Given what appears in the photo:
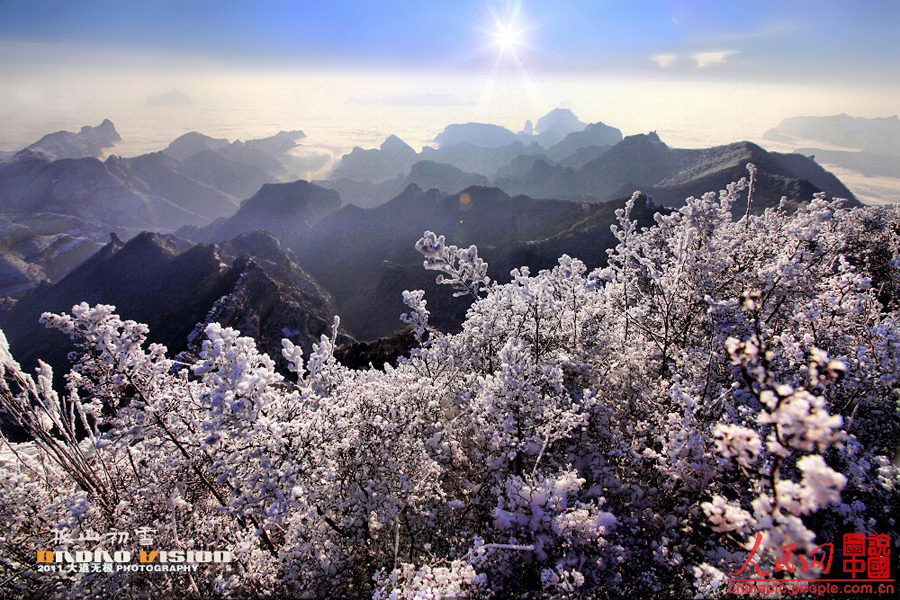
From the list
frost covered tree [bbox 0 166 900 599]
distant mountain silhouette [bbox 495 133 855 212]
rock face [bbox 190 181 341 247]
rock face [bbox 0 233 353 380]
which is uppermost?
distant mountain silhouette [bbox 495 133 855 212]

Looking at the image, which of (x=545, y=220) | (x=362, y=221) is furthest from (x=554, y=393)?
(x=362, y=221)

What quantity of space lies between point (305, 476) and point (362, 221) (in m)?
108

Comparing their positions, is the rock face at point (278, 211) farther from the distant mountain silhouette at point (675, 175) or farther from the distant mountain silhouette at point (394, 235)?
the distant mountain silhouette at point (675, 175)

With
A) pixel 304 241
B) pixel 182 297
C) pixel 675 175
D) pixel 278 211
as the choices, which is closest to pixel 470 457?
pixel 182 297

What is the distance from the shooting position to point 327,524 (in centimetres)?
740

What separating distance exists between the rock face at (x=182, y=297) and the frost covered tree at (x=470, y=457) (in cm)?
2787

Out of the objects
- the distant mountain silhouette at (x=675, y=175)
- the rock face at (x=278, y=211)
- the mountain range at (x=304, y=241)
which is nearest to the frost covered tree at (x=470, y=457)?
the mountain range at (x=304, y=241)

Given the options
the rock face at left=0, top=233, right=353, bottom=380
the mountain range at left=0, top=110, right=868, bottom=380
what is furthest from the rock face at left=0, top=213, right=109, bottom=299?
the rock face at left=0, top=233, right=353, bottom=380

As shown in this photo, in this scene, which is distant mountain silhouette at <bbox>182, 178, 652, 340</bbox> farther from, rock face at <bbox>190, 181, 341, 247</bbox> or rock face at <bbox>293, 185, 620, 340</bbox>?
rock face at <bbox>190, 181, 341, 247</bbox>

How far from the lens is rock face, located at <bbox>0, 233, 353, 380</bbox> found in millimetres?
39969

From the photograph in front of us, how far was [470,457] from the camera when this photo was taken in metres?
8.31

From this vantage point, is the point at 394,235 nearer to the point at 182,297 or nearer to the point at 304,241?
the point at 304,241

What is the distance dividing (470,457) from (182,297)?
2007 inches

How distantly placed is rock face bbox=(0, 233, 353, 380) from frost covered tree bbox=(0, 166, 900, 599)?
27866 mm
